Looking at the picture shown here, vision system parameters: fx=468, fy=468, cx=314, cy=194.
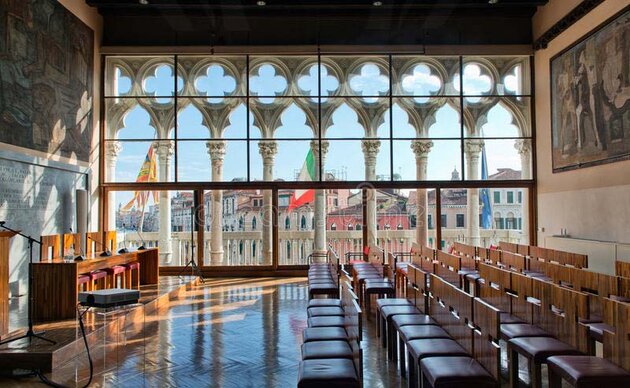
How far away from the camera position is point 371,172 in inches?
420

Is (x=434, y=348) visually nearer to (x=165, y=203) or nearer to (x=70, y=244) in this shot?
(x=70, y=244)

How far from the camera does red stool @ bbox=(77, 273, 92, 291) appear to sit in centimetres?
634

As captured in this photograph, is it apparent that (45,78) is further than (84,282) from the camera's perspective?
Yes

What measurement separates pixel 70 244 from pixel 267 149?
15.7 ft

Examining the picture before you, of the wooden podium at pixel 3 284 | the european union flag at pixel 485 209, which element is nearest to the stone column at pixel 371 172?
the european union flag at pixel 485 209

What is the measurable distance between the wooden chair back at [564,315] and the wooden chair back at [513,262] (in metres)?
2.57

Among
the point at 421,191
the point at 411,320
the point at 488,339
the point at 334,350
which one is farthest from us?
the point at 421,191

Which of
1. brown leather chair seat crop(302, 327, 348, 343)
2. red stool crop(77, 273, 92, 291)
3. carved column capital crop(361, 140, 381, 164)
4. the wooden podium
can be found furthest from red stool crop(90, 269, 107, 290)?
carved column capital crop(361, 140, 381, 164)

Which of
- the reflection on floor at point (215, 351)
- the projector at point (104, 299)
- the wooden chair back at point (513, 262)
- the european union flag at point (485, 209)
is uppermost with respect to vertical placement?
the european union flag at point (485, 209)

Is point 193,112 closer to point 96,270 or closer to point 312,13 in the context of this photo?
point 312,13

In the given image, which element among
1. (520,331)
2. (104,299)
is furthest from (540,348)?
(104,299)

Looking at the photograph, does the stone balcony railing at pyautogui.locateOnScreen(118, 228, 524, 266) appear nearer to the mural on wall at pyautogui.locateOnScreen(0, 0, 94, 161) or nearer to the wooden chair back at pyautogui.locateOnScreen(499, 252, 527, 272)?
the mural on wall at pyautogui.locateOnScreen(0, 0, 94, 161)

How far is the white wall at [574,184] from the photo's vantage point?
24.5 feet

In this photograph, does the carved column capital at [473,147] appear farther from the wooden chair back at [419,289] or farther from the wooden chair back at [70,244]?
the wooden chair back at [70,244]
